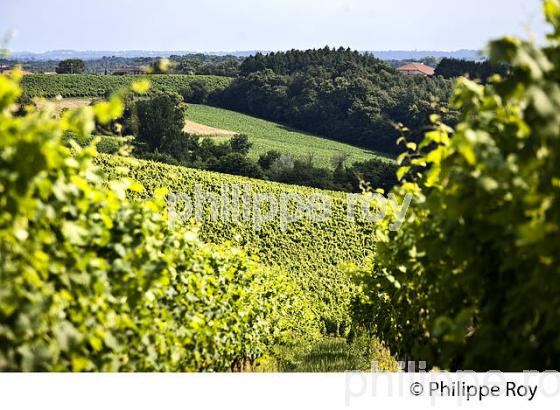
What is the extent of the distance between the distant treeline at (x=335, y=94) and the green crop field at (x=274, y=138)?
2.14m

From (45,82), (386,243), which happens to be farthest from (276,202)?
(45,82)

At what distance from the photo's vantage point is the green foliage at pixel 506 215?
84.0 inches

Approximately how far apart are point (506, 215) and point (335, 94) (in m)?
67.1

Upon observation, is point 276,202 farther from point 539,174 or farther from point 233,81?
point 233,81

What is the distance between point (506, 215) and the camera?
89.5 inches

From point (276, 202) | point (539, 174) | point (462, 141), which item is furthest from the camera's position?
point (276, 202)

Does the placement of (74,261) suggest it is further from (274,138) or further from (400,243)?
(274,138)

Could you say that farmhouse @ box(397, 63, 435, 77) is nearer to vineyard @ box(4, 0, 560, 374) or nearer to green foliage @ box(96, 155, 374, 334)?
green foliage @ box(96, 155, 374, 334)

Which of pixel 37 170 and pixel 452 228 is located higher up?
pixel 37 170

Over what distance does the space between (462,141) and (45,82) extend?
69.1m

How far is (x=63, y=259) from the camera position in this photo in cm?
251

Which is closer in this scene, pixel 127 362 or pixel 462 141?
pixel 462 141
